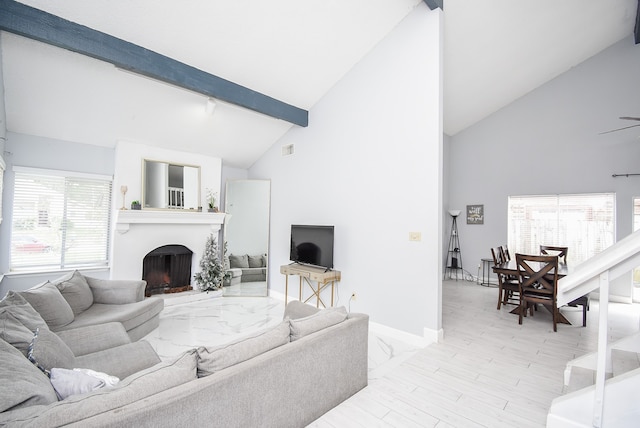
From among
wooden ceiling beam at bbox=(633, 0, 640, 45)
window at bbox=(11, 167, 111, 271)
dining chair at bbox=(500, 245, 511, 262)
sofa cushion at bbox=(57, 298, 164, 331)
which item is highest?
wooden ceiling beam at bbox=(633, 0, 640, 45)

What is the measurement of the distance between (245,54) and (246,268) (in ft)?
12.6

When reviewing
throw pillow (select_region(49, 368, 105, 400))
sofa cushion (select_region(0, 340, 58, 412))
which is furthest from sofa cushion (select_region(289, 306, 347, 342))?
sofa cushion (select_region(0, 340, 58, 412))

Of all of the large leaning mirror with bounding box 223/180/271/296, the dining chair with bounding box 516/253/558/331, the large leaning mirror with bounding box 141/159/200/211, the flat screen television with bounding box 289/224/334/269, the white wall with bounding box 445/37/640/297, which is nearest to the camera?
the dining chair with bounding box 516/253/558/331

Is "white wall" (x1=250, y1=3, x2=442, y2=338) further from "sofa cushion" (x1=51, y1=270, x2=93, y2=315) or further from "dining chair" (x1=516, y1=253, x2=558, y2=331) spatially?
"sofa cushion" (x1=51, y1=270, x2=93, y2=315)

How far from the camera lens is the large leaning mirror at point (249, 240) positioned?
5.77 metres

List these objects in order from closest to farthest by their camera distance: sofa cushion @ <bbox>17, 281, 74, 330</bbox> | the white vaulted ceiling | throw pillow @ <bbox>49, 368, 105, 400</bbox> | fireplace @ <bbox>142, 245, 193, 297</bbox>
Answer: throw pillow @ <bbox>49, 368, 105, 400</bbox>
sofa cushion @ <bbox>17, 281, 74, 330</bbox>
the white vaulted ceiling
fireplace @ <bbox>142, 245, 193, 297</bbox>

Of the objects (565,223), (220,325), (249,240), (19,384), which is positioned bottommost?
(220,325)

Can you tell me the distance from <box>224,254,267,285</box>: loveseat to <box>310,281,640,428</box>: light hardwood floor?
343 cm

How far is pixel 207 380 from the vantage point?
4.83 feet

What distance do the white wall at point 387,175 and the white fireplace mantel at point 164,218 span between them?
6.02 feet

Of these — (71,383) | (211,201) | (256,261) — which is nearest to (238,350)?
(71,383)

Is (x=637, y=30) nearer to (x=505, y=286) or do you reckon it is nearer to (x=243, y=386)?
(x=505, y=286)

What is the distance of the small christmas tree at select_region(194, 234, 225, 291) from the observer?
541cm

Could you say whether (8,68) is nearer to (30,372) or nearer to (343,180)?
(30,372)
